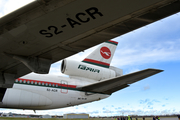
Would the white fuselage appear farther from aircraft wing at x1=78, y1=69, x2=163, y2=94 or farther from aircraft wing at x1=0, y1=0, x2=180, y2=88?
aircraft wing at x1=0, y1=0, x2=180, y2=88

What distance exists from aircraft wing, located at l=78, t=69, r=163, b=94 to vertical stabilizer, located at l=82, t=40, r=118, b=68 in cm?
353

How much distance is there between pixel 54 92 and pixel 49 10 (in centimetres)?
1074

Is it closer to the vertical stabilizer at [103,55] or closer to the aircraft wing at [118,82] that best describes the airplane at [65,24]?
the aircraft wing at [118,82]

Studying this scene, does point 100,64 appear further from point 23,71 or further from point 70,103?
point 23,71

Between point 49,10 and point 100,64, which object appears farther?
point 100,64

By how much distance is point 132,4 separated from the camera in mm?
3230

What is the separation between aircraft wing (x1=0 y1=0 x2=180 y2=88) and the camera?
3.31 meters

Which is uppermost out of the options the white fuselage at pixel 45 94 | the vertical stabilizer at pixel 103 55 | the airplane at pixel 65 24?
the vertical stabilizer at pixel 103 55

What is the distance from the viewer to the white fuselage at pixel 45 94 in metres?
11.8

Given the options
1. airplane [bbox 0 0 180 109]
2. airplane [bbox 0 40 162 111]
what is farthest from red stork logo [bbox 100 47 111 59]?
airplane [bbox 0 0 180 109]

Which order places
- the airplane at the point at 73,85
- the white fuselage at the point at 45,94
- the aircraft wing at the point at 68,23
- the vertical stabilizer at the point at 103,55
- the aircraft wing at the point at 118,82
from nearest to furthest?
1. the aircraft wing at the point at 68,23
2. the aircraft wing at the point at 118,82
3. the airplane at the point at 73,85
4. the white fuselage at the point at 45,94
5. the vertical stabilizer at the point at 103,55

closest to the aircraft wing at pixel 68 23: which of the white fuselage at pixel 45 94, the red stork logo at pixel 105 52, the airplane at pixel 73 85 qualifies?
the airplane at pixel 73 85

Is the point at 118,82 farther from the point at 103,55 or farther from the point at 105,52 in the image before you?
the point at 105,52

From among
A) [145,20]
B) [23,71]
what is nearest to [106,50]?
[23,71]
